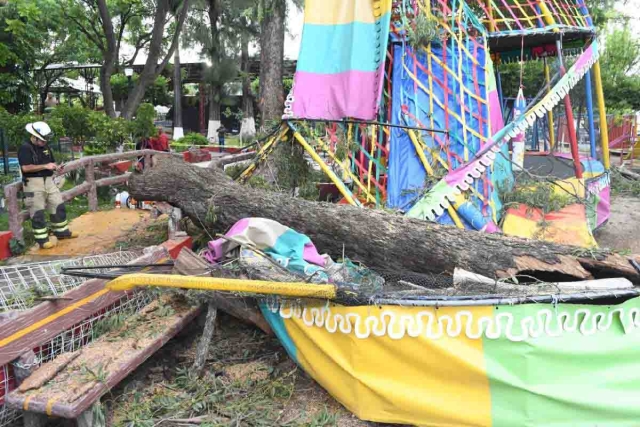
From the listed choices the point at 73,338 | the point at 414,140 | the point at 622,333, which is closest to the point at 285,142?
the point at 414,140

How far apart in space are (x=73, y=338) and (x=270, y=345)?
133 centimetres

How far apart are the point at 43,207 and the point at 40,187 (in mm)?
250

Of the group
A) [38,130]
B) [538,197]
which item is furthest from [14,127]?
[538,197]

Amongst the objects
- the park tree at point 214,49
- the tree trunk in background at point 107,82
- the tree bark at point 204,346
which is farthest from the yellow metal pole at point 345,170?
the park tree at point 214,49

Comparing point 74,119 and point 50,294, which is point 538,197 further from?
point 74,119

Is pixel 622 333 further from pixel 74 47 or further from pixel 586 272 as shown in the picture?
pixel 74 47

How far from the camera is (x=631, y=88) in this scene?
850 inches

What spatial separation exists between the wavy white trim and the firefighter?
4781mm

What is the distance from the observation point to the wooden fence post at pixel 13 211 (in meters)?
5.91

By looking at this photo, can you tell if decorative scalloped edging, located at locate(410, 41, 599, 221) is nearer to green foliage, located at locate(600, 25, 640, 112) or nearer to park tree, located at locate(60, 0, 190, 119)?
park tree, located at locate(60, 0, 190, 119)

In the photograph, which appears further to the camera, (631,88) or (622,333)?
(631,88)

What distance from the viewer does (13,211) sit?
5.96 meters

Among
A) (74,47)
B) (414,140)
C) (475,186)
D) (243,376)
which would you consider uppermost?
(74,47)

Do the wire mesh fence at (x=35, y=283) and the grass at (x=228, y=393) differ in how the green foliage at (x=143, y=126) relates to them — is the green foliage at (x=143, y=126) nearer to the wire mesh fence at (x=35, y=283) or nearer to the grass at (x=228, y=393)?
the wire mesh fence at (x=35, y=283)
